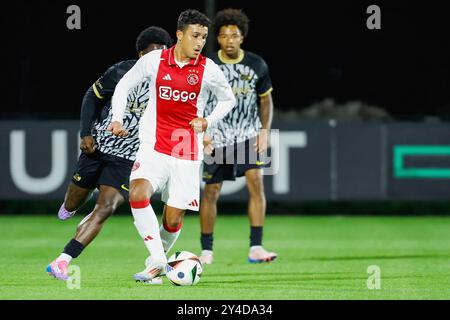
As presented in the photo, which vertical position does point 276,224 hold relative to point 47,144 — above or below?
below

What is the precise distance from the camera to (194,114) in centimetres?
941

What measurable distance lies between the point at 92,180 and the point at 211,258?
5.91 ft

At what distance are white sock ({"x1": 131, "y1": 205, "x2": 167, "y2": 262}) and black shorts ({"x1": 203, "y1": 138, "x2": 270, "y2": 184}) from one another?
8.24 feet

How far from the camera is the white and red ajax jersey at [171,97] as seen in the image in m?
9.30

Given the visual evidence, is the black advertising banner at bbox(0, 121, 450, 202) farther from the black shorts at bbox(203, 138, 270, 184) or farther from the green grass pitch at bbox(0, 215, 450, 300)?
the black shorts at bbox(203, 138, 270, 184)

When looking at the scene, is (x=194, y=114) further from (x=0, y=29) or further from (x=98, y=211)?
(x=0, y=29)

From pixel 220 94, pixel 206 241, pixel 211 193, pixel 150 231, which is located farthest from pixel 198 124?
pixel 211 193

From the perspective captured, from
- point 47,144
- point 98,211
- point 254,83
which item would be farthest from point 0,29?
point 98,211

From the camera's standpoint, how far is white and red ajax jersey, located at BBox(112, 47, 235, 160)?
9.30m

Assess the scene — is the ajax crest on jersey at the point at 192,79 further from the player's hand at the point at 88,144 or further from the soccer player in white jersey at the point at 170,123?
the player's hand at the point at 88,144

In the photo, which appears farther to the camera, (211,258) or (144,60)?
(211,258)

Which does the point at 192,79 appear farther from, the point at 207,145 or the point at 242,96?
the point at 242,96

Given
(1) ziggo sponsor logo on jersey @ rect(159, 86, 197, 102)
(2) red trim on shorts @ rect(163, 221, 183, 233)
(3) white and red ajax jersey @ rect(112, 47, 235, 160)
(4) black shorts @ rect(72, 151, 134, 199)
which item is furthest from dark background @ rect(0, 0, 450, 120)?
(1) ziggo sponsor logo on jersey @ rect(159, 86, 197, 102)

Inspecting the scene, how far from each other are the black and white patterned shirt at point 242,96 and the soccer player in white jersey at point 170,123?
6.68 ft
